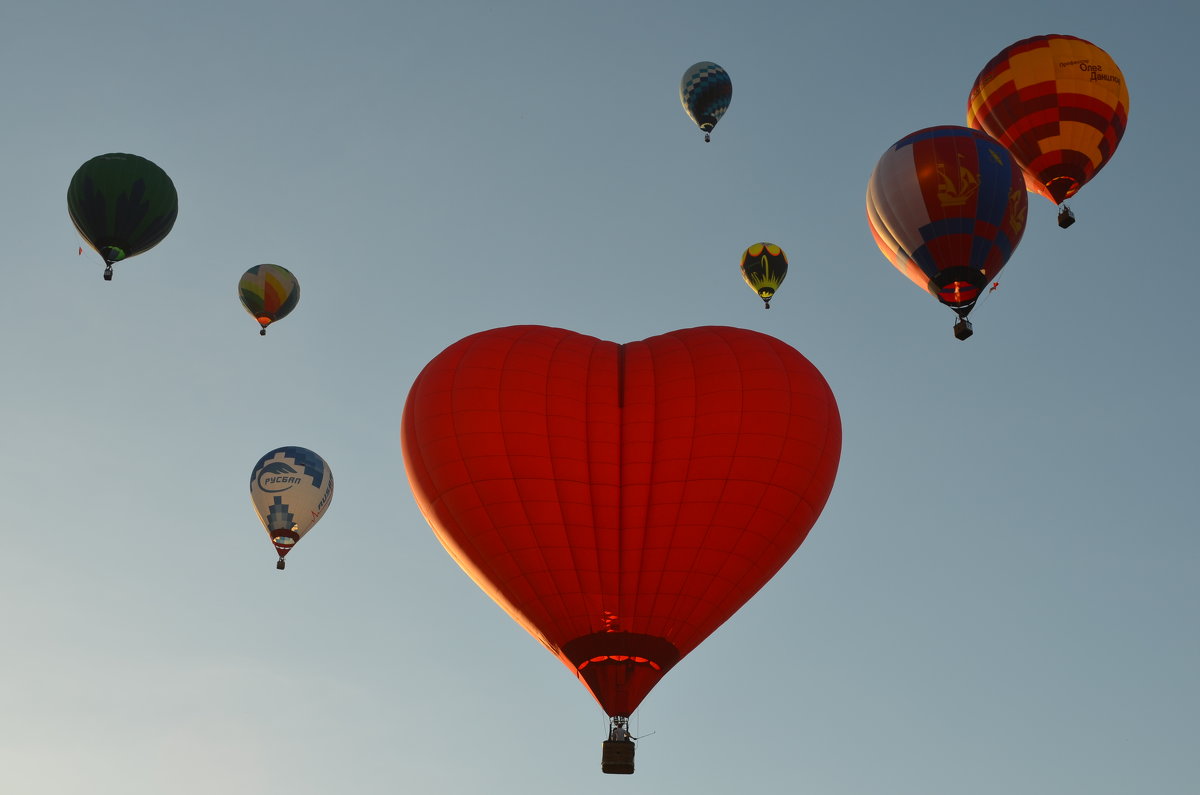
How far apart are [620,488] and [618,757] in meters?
3.65

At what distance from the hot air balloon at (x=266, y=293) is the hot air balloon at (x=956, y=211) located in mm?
16772

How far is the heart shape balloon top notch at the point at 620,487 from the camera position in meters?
20.6

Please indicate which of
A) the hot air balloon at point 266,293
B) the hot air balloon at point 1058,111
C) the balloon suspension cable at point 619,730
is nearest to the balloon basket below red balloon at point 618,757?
the balloon suspension cable at point 619,730

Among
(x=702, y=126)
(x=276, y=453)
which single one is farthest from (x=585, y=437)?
(x=702, y=126)

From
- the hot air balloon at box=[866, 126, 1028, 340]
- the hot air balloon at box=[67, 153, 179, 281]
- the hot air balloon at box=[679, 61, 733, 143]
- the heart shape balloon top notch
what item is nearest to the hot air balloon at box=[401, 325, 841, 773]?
the heart shape balloon top notch

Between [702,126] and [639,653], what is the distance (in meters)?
20.6

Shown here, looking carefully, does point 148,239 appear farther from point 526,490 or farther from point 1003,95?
point 1003,95

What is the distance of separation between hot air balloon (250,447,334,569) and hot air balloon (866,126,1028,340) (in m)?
14.2

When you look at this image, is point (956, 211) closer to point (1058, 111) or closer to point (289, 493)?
point (1058, 111)

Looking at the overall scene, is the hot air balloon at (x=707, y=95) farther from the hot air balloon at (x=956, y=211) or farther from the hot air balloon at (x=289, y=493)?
the hot air balloon at (x=956, y=211)

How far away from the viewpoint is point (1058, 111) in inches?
969

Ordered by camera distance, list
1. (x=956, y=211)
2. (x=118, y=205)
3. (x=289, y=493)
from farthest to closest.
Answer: (x=289, y=493), (x=118, y=205), (x=956, y=211)

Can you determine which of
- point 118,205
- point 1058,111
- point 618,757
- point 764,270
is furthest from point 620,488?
point 764,270

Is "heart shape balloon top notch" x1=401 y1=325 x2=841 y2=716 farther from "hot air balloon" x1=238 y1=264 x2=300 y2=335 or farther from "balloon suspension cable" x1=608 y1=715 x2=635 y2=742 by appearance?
"hot air balloon" x1=238 y1=264 x2=300 y2=335
